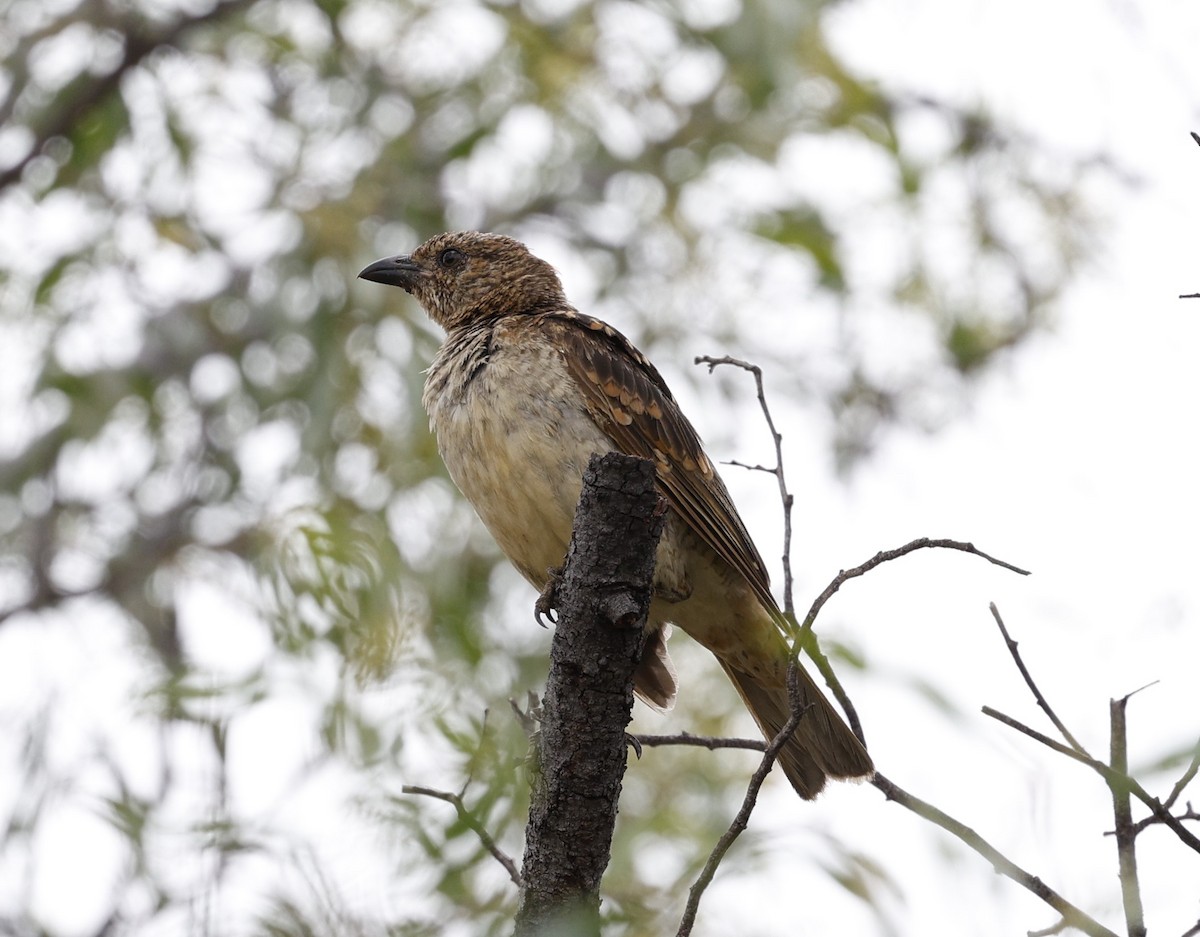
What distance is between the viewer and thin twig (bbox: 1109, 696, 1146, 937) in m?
2.65

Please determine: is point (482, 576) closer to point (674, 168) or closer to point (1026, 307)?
point (674, 168)

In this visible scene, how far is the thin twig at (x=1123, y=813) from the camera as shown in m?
2.65

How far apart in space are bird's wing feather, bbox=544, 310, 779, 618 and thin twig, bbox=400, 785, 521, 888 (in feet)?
3.97

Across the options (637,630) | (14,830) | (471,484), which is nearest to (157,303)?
(14,830)

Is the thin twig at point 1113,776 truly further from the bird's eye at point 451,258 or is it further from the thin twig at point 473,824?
the bird's eye at point 451,258

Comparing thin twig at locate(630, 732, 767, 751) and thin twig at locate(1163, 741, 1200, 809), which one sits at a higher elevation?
thin twig at locate(630, 732, 767, 751)

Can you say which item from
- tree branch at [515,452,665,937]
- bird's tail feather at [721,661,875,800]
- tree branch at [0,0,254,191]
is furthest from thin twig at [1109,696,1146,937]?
tree branch at [0,0,254,191]

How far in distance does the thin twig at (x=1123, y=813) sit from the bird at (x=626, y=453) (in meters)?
1.42

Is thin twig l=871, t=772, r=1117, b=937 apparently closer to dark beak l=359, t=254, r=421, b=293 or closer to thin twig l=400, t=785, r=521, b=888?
thin twig l=400, t=785, r=521, b=888

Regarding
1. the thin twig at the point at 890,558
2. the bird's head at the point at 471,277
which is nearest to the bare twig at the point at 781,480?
the thin twig at the point at 890,558

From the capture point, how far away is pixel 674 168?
7867 mm

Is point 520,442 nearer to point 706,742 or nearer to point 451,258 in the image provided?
point 706,742

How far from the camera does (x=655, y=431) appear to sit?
4699 mm

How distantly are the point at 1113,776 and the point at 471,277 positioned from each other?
3691 millimetres
